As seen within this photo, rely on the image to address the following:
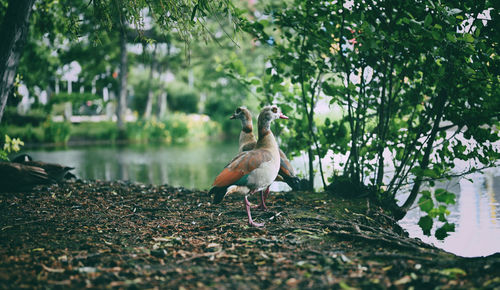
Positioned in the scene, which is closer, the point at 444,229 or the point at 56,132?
the point at 444,229

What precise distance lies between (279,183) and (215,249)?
16.8 feet

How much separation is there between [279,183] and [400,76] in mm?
4029

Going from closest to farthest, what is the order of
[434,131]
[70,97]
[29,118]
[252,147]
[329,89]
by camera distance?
[434,131] < [329,89] < [252,147] < [29,118] < [70,97]

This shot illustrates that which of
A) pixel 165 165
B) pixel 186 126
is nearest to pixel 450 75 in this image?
pixel 165 165

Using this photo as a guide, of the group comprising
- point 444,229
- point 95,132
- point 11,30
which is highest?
point 11,30

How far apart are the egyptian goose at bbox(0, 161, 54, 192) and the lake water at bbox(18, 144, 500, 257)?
130 inches

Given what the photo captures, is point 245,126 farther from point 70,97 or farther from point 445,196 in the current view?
point 70,97

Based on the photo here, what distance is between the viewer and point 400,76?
514 centimetres

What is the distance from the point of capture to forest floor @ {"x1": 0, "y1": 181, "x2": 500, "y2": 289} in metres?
2.88

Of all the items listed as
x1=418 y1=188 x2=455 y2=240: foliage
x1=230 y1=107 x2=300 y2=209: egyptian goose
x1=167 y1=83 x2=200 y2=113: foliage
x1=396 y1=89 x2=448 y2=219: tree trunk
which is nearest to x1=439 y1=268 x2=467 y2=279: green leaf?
x1=418 y1=188 x2=455 y2=240: foliage

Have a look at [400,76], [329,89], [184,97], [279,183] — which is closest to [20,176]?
[329,89]

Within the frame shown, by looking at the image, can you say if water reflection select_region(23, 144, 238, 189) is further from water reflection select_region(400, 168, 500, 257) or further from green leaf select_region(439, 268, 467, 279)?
green leaf select_region(439, 268, 467, 279)

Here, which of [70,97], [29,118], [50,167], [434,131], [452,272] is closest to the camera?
[452,272]

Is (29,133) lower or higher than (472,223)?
higher
